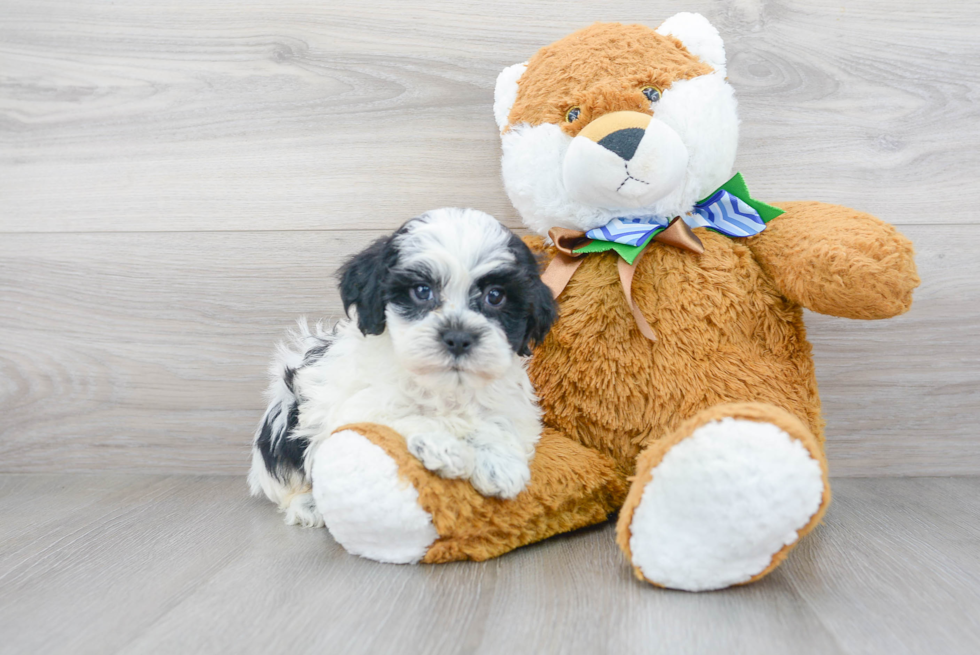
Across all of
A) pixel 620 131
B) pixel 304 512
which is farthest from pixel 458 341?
pixel 304 512

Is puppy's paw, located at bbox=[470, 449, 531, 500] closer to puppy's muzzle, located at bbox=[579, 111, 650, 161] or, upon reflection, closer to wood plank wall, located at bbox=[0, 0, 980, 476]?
puppy's muzzle, located at bbox=[579, 111, 650, 161]

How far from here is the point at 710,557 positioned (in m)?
0.93

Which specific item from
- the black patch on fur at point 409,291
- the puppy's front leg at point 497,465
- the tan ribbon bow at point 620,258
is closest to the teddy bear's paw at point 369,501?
the puppy's front leg at point 497,465

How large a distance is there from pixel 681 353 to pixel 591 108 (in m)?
0.45

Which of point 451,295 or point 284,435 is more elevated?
point 451,295

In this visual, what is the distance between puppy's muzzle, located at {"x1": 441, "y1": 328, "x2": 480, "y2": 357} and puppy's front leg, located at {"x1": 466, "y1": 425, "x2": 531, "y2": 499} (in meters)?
0.17

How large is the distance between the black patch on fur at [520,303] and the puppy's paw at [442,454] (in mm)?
188

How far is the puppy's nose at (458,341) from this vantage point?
1.04m

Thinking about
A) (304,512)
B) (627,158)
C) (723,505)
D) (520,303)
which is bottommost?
(304,512)

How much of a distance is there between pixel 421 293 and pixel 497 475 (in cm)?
31

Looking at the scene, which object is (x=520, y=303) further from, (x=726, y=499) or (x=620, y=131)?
(x=726, y=499)

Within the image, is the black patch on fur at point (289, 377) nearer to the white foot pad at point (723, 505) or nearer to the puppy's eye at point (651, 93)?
the white foot pad at point (723, 505)

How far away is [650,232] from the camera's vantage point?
4.02 feet

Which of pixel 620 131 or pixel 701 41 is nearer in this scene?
pixel 620 131
